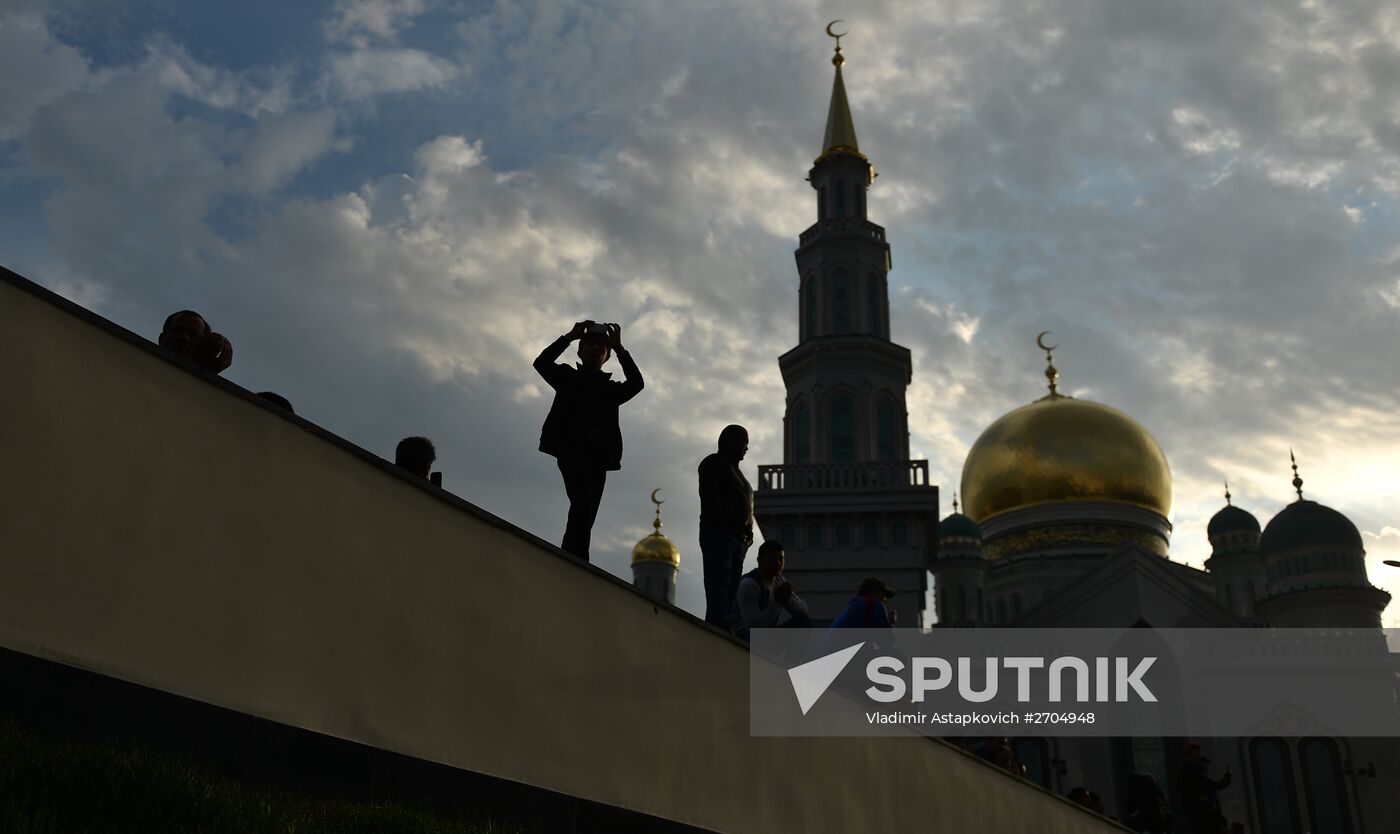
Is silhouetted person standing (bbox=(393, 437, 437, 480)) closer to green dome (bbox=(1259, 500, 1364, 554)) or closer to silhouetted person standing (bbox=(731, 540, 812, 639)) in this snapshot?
silhouetted person standing (bbox=(731, 540, 812, 639))

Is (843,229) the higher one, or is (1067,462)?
(843,229)

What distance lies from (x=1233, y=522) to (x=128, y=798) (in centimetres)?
5531

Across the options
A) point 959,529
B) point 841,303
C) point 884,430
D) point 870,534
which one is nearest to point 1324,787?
point 870,534

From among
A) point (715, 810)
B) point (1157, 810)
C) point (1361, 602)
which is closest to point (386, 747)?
point (715, 810)

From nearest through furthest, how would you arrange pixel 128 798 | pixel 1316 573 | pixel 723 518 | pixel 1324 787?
1. pixel 128 798
2. pixel 723 518
3. pixel 1324 787
4. pixel 1316 573

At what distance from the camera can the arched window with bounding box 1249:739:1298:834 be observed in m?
32.9

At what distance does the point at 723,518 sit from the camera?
946 centimetres

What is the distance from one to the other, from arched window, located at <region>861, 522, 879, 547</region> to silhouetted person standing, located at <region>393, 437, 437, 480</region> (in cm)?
3622

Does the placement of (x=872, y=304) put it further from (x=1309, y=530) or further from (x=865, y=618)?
(x=865, y=618)

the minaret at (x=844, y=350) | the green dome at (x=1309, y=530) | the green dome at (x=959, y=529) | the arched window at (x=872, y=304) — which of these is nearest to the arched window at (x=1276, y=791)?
the green dome at (x=1309, y=530)

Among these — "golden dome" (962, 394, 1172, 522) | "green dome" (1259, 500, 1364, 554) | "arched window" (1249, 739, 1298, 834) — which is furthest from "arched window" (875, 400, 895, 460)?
"arched window" (1249, 739, 1298, 834)

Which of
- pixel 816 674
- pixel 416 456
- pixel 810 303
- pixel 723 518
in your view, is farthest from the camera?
pixel 810 303

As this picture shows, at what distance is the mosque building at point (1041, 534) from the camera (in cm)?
3353

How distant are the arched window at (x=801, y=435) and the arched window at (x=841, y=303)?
308 cm
